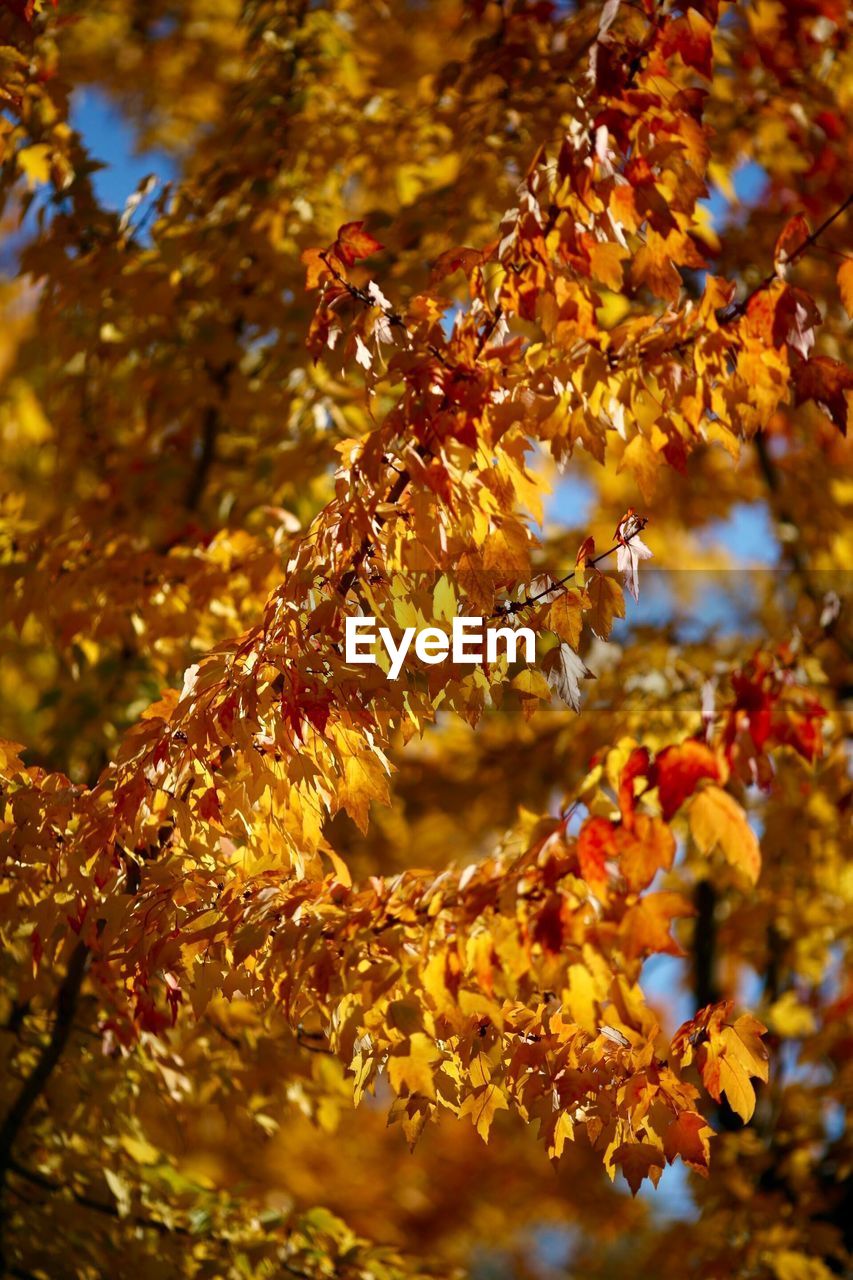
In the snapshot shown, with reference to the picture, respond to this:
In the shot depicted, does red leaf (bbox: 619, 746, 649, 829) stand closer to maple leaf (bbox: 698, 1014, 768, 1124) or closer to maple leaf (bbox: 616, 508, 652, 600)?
maple leaf (bbox: 616, 508, 652, 600)

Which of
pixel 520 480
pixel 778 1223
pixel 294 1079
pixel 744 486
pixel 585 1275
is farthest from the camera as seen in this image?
pixel 585 1275

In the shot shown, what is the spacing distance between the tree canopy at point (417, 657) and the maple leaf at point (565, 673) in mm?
13

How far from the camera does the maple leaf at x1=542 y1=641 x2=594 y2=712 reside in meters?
1.54

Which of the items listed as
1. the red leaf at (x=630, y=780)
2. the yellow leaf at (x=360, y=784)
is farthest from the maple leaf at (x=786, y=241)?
the yellow leaf at (x=360, y=784)

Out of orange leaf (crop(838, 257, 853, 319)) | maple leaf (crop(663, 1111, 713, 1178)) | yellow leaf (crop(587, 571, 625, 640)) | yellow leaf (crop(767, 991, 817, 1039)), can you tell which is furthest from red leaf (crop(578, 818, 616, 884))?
yellow leaf (crop(767, 991, 817, 1039))

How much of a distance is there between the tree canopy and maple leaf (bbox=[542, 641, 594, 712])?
1 centimetres

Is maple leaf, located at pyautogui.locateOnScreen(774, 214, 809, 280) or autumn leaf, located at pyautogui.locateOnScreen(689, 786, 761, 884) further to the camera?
maple leaf, located at pyautogui.locateOnScreen(774, 214, 809, 280)

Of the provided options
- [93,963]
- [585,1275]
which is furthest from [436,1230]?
[93,963]

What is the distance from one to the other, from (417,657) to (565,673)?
0.30m

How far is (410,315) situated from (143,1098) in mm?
2296

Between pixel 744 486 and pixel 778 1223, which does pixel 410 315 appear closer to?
pixel 778 1223

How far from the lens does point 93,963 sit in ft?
7.99

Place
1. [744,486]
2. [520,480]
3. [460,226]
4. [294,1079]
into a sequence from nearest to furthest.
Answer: [520,480] < [294,1079] < [460,226] < [744,486]

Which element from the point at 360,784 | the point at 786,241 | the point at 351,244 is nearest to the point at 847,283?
the point at 786,241
